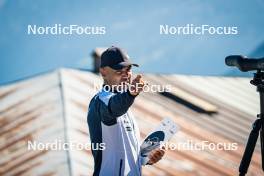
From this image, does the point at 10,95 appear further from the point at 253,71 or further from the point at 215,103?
the point at 253,71

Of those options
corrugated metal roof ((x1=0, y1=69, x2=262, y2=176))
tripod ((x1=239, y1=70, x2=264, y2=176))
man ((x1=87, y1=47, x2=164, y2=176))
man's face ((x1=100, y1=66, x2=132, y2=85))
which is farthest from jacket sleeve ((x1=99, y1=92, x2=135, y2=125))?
corrugated metal roof ((x1=0, y1=69, x2=262, y2=176))

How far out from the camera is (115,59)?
4.50 meters

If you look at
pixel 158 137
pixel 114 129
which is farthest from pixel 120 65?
pixel 158 137

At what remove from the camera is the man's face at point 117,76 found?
447cm

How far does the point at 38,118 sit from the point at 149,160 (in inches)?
194

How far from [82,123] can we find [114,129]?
4.46 m

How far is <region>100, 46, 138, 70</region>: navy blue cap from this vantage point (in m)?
4.46

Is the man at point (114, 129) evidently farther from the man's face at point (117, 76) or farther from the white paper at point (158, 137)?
the white paper at point (158, 137)

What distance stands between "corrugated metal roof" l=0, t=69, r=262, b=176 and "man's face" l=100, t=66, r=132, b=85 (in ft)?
8.67

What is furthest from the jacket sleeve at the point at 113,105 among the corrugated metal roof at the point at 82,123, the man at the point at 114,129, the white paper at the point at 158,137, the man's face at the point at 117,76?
the corrugated metal roof at the point at 82,123

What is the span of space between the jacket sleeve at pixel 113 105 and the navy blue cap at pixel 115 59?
266 millimetres

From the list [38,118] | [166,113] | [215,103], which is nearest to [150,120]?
[166,113]

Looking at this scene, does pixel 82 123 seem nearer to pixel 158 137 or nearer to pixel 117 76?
pixel 158 137

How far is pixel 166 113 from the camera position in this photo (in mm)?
10914
